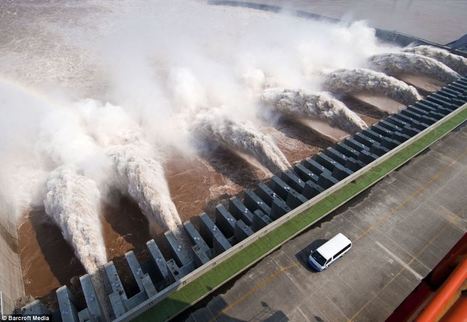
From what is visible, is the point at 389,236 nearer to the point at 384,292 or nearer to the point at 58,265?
the point at 384,292

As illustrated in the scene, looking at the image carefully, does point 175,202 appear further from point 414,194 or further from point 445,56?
point 445,56

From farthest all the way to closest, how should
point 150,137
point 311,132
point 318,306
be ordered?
point 311,132 < point 150,137 < point 318,306

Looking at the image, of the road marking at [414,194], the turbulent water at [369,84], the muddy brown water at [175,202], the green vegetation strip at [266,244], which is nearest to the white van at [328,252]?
the road marking at [414,194]

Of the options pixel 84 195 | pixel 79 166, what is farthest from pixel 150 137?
pixel 84 195

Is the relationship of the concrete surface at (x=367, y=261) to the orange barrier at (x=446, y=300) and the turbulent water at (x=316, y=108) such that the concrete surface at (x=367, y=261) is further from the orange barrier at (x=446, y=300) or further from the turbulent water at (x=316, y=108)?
the turbulent water at (x=316, y=108)

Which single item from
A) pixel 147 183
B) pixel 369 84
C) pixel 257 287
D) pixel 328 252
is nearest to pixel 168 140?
pixel 147 183

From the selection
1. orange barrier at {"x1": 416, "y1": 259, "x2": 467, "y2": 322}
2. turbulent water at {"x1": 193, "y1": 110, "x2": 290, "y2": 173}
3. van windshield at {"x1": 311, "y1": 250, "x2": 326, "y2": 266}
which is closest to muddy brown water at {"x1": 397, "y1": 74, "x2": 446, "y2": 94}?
turbulent water at {"x1": 193, "y1": 110, "x2": 290, "y2": 173}
